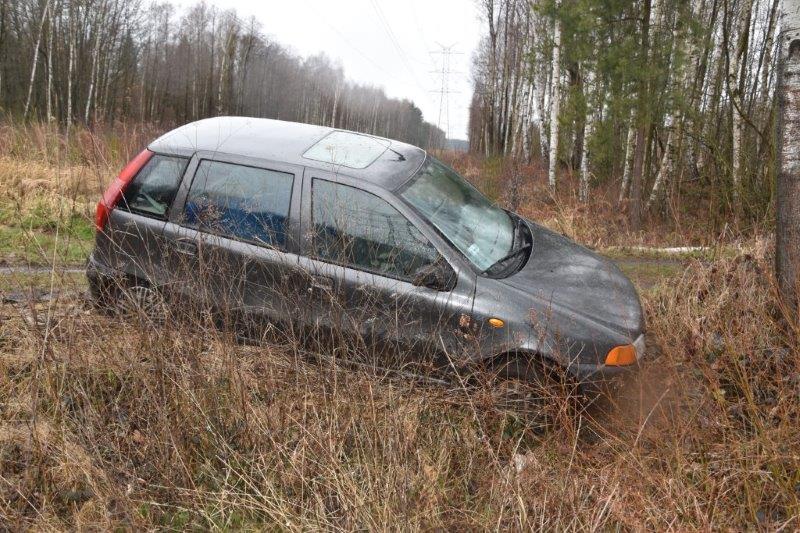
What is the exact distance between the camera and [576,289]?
13.2 feet

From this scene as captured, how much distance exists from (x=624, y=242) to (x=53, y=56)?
38375mm

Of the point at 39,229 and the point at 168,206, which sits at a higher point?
the point at 168,206

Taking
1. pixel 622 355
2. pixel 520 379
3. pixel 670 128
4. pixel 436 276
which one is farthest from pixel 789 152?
pixel 670 128

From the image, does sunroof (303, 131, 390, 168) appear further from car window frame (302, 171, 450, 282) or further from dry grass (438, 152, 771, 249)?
dry grass (438, 152, 771, 249)

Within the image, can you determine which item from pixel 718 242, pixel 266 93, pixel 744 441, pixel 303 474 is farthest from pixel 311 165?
pixel 266 93

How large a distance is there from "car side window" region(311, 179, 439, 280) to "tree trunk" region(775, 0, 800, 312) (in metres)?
2.43

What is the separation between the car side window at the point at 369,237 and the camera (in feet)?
12.9

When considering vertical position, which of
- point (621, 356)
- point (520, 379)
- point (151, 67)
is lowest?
point (520, 379)

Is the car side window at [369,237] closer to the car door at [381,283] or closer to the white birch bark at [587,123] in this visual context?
the car door at [381,283]

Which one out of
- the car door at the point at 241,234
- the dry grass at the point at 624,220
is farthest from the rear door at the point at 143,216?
the dry grass at the point at 624,220

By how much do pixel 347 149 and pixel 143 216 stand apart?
155cm

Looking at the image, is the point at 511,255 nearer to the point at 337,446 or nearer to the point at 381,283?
the point at 381,283

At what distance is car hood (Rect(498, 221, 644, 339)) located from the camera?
3.77m

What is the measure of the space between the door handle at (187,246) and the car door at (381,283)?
0.71m
